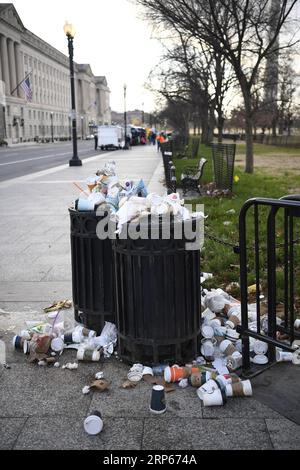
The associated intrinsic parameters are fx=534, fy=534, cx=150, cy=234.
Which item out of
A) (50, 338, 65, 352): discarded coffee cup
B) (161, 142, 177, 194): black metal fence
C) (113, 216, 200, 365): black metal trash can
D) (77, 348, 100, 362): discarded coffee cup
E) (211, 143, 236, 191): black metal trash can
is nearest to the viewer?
(113, 216, 200, 365): black metal trash can

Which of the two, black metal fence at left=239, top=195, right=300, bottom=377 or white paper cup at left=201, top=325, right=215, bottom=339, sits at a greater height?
black metal fence at left=239, top=195, right=300, bottom=377

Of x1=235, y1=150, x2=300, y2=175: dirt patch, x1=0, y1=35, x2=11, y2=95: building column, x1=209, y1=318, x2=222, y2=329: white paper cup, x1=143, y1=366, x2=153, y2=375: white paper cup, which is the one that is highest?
x1=0, y1=35, x2=11, y2=95: building column

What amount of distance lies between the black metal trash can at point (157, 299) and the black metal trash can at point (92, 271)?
0.41 metres

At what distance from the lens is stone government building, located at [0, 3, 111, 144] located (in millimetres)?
99062

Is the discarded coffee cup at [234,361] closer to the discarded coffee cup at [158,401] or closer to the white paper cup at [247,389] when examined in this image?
the white paper cup at [247,389]

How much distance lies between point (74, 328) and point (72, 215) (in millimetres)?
940

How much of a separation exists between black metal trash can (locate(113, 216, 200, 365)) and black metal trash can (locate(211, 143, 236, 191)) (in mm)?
9667

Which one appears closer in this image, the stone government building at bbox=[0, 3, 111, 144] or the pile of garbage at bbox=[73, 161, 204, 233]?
the pile of garbage at bbox=[73, 161, 204, 233]

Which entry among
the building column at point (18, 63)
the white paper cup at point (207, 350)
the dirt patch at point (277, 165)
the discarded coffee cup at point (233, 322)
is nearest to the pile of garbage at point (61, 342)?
the white paper cup at point (207, 350)

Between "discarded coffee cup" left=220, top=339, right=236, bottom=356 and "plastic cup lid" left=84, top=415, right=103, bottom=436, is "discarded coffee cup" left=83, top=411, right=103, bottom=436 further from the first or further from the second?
"discarded coffee cup" left=220, top=339, right=236, bottom=356

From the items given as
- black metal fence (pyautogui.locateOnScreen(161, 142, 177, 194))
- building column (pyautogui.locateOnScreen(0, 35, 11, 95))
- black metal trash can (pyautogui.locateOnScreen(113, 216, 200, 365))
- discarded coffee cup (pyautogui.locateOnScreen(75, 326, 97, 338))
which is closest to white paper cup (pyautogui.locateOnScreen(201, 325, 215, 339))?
black metal trash can (pyautogui.locateOnScreen(113, 216, 200, 365))

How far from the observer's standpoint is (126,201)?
3.96m

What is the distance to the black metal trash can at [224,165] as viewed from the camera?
13.2 meters
